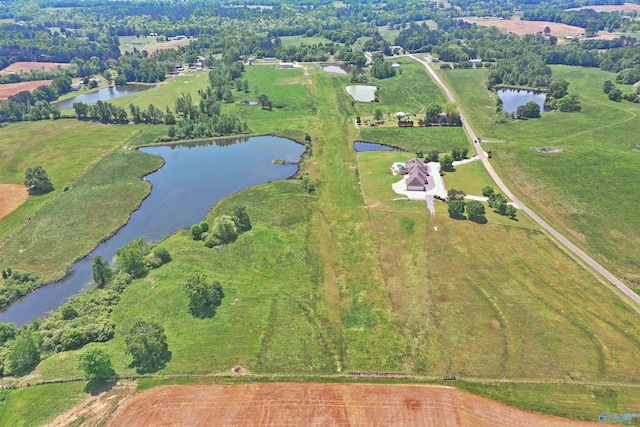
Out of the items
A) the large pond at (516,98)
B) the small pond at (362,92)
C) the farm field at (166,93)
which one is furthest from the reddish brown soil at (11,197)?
the large pond at (516,98)

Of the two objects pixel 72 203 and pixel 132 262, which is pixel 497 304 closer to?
pixel 132 262

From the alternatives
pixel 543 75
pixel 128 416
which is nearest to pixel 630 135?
pixel 543 75

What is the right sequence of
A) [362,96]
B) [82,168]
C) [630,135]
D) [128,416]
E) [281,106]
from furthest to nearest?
[362,96] → [281,106] → [630,135] → [82,168] → [128,416]

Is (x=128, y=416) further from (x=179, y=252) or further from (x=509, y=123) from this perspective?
(x=509, y=123)

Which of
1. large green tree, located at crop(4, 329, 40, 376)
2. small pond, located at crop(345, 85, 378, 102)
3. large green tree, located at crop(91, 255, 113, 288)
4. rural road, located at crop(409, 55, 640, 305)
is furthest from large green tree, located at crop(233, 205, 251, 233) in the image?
small pond, located at crop(345, 85, 378, 102)

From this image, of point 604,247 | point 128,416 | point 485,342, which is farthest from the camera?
point 604,247

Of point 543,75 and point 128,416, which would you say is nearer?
point 128,416
